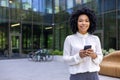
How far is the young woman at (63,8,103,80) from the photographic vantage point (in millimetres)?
2678

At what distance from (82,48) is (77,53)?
2.9 inches

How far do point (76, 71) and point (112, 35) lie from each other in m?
18.0

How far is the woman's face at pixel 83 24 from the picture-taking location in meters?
2.75

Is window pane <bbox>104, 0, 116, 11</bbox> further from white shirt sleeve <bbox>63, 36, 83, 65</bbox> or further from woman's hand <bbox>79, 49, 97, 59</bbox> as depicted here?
woman's hand <bbox>79, 49, 97, 59</bbox>

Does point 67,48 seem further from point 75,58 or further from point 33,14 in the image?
point 33,14

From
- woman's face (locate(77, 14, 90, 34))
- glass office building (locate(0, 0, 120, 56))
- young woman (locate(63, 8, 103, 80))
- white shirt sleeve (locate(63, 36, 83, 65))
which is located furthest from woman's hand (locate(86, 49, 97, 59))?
glass office building (locate(0, 0, 120, 56))

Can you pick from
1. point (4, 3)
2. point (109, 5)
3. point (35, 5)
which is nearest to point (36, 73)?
point (109, 5)

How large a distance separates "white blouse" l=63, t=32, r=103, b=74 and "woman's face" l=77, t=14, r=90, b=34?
0.05 meters

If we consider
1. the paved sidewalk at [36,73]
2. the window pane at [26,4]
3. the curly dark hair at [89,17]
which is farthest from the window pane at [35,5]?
the curly dark hair at [89,17]

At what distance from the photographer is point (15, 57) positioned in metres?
26.2

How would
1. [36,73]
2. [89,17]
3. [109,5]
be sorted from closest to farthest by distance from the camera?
1. [89,17]
2. [36,73]
3. [109,5]

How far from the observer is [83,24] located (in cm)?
274

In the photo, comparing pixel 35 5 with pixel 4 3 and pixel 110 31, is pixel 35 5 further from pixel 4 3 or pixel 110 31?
pixel 110 31

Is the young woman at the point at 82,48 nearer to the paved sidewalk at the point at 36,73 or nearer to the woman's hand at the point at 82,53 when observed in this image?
the woman's hand at the point at 82,53
